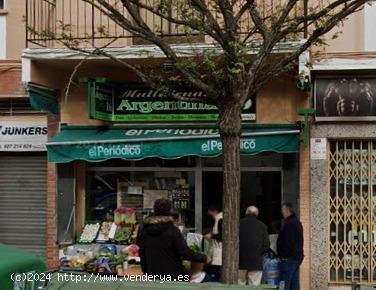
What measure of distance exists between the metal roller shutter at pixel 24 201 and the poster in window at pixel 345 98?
515 centimetres

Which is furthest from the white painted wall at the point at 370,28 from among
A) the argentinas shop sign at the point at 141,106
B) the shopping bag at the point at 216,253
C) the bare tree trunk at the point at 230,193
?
the bare tree trunk at the point at 230,193

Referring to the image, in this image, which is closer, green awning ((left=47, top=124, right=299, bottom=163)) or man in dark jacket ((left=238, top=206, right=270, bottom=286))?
man in dark jacket ((left=238, top=206, right=270, bottom=286))

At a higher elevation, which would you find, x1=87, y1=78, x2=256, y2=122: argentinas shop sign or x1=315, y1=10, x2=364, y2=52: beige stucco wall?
x1=315, y1=10, x2=364, y2=52: beige stucco wall

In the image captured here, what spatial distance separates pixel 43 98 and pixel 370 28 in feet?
18.1

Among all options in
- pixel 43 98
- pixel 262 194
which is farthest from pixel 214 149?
pixel 43 98

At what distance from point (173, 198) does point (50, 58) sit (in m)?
3.21

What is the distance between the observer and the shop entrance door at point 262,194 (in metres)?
11.7

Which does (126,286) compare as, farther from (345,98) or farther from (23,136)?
(23,136)

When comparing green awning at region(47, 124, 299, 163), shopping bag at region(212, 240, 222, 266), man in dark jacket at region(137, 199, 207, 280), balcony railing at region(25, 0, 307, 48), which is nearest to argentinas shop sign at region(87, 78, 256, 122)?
green awning at region(47, 124, 299, 163)

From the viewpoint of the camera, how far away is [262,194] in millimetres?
11742

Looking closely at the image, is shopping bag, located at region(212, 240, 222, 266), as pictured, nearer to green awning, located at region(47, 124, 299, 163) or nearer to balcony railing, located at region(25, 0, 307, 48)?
green awning, located at region(47, 124, 299, 163)

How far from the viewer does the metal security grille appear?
11.1 metres

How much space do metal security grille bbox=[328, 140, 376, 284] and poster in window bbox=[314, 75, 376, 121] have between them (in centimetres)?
55

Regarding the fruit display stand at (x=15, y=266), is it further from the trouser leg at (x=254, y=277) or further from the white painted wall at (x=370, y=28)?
the white painted wall at (x=370, y=28)
